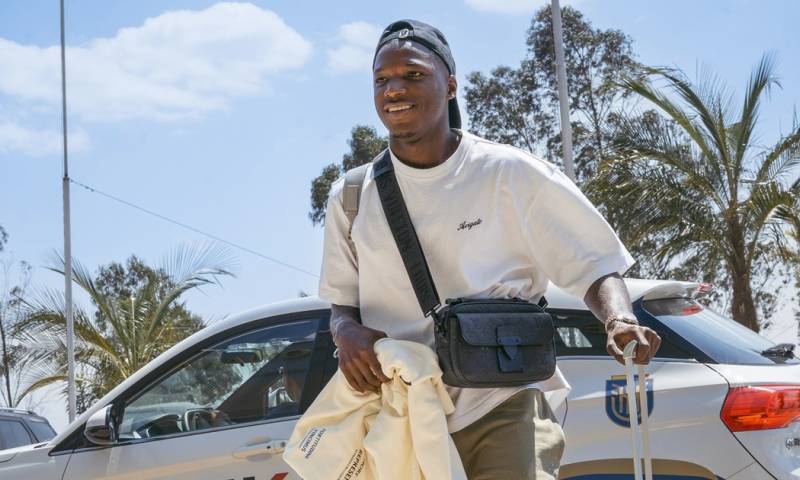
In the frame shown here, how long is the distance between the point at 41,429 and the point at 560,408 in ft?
26.2

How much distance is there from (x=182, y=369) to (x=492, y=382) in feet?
11.0

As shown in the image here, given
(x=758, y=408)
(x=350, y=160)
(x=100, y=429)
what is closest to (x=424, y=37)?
(x=758, y=408)

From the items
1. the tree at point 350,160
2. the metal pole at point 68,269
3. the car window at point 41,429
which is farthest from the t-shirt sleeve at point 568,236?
the tree at point 350,160

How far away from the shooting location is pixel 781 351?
530cm

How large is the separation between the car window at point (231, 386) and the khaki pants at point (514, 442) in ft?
9.10

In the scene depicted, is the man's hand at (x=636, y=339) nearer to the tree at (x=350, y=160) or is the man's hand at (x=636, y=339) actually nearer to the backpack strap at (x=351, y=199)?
the backpack strap at (x=351, y=199)

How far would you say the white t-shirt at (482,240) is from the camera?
9.32 ft

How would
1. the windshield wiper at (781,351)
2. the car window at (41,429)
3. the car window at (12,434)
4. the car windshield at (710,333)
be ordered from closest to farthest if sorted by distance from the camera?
the car windshield at (710,333), the windshield wiper at (781,351), the car window at (12,434), the car window at (41,429)

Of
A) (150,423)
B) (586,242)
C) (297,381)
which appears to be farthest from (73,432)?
(586,242)

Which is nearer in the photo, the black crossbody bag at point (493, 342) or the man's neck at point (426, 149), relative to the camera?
the black crossbody bag at point (493, 342)

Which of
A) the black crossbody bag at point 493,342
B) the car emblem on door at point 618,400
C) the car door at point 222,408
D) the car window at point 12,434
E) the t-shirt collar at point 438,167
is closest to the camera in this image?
the black crossbody bag at point 493,342

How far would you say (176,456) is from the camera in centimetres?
543

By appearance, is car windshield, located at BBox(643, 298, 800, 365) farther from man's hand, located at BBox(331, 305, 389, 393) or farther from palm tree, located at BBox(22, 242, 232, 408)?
palm tree, located at BBox(22, 242, 232, 408)

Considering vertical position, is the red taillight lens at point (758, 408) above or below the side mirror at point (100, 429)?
above
